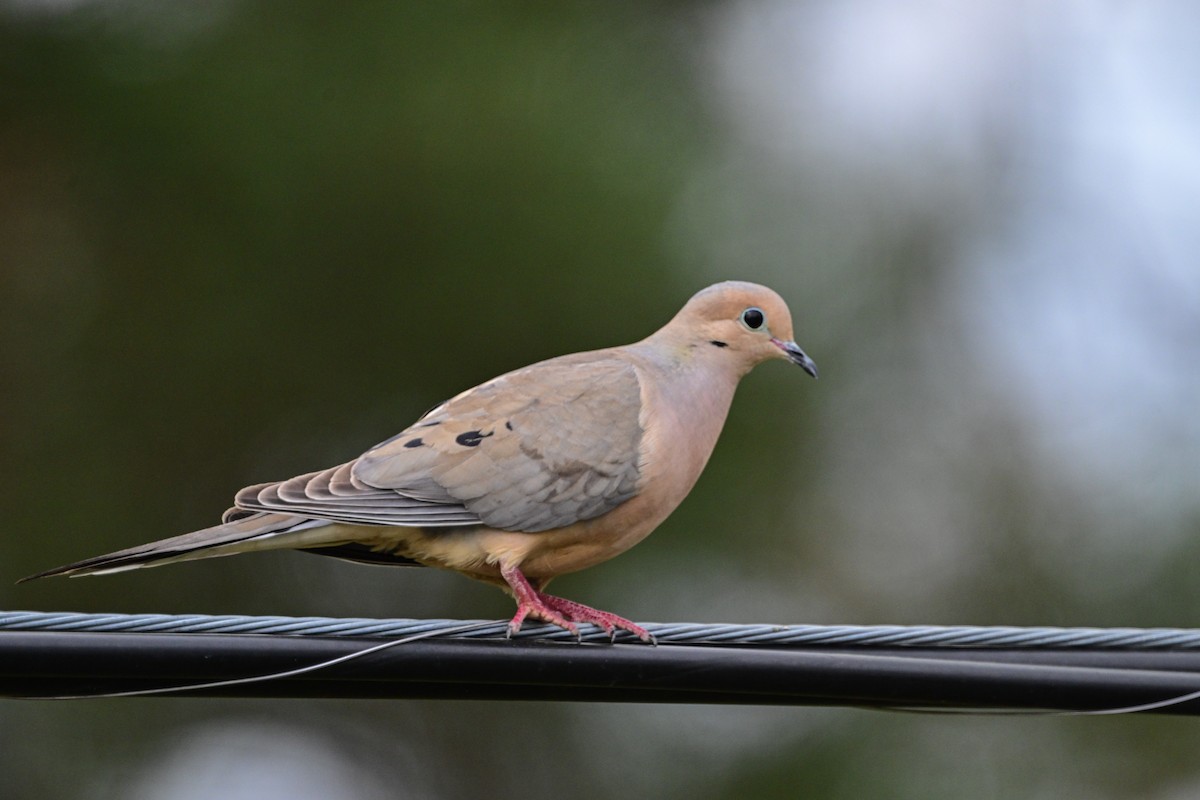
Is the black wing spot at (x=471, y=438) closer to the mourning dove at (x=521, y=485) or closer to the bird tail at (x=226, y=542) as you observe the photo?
the mourning dove at (x=521, y=485)

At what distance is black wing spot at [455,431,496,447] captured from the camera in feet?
11.6

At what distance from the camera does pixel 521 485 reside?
3.44 metres

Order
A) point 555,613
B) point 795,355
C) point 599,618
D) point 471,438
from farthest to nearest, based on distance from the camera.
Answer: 1. point 795,355
2. point 471,438
3. point 555,613
4. point 599,618

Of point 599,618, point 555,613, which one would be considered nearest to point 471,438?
point 555,613

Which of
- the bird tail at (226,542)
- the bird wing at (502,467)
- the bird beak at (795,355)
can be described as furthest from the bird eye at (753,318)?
the bird tail at (226,542)

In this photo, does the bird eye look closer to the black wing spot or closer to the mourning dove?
the mourning dove

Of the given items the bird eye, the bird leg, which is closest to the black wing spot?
the bird leg

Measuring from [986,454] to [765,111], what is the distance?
10.3 ft

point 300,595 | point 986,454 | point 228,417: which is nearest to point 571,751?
point 300,595

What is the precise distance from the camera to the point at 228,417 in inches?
322

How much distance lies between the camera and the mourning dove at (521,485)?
331 centimetres

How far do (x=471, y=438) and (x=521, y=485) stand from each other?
0.67ft

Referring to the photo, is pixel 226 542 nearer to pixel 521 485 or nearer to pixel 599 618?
pixel 521 485

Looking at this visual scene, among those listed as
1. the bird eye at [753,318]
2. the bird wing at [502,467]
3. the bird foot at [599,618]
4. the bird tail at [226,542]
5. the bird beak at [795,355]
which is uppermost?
the bird eye at [753,318]
